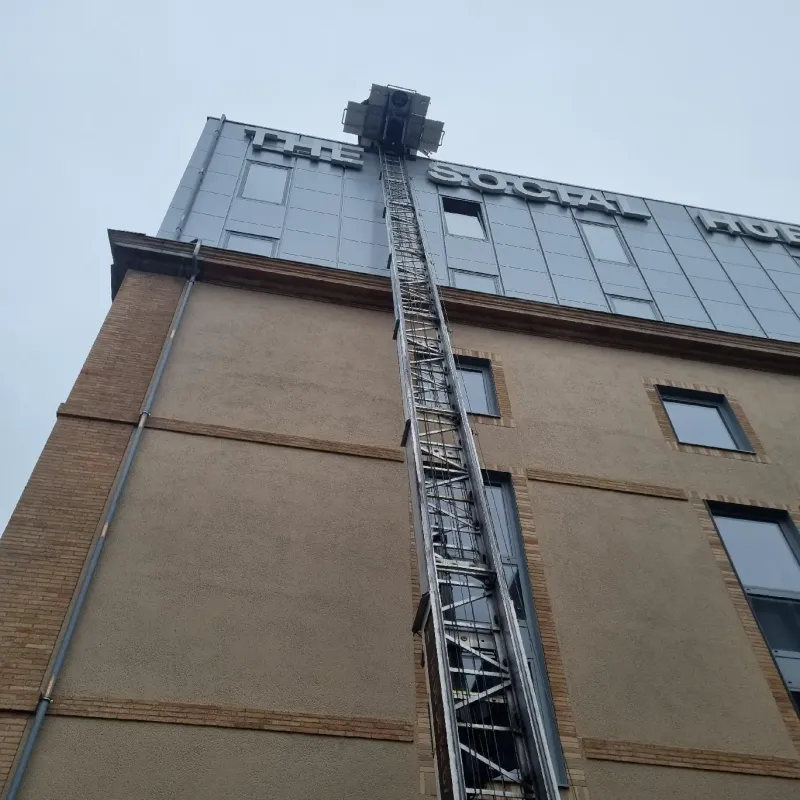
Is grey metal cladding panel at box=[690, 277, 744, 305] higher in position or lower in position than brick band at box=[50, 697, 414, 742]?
higher

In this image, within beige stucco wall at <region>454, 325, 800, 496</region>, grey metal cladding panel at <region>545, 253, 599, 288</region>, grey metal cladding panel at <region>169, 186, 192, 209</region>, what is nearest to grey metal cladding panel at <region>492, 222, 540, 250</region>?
grey metal cladding panel at <region>545, 253, 599, 288</region>

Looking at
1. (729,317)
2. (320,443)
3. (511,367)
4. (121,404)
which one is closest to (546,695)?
(320,443)

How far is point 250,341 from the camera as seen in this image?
47.3 feet

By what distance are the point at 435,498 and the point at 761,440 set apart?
845cm

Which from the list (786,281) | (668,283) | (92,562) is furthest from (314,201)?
(786,281)

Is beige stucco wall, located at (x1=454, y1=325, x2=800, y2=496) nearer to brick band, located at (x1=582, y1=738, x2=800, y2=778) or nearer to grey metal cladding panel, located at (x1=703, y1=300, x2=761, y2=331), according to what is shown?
grey metal cladding panel, located at (x1=703, y1=300, x2=761, y2=331)

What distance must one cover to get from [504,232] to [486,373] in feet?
20.5

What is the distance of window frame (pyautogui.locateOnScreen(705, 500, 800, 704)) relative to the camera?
37.1ft

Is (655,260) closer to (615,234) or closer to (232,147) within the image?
(615,234)

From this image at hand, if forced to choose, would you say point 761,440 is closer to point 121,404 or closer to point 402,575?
point 402,575

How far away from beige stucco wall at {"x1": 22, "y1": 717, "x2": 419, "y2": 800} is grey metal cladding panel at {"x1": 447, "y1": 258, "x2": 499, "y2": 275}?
38.0 ft

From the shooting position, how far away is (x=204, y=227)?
57.5ft

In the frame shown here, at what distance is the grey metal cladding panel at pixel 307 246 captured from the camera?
57.3 feet

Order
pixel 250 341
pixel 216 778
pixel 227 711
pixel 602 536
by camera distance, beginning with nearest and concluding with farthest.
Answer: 1. pixel 216 778
2. pixel 227 711
3. pixel 602 536
4. pixel 250 341
